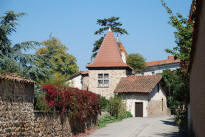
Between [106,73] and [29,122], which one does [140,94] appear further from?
[29,122]

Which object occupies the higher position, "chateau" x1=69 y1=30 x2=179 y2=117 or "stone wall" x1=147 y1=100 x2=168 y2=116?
"chateau" x1=69 y1=30 x2=179 y2=117

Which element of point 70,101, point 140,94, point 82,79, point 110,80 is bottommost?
point 70,101

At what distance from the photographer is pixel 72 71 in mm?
57156

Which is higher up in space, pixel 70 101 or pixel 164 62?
pixel 164 62

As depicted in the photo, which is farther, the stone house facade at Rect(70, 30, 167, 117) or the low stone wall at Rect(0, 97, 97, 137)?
the stone house facade at Rect(70, 30, 167, 117)

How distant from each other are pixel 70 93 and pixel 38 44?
3.22 meters

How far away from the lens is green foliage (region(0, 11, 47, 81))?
14945mm

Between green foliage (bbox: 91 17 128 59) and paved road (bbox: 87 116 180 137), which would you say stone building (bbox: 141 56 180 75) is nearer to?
green foliage (bbox: 91 17 128 59)

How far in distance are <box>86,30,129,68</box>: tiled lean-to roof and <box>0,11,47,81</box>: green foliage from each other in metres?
22.4

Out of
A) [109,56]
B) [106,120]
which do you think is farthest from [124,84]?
[106,120]

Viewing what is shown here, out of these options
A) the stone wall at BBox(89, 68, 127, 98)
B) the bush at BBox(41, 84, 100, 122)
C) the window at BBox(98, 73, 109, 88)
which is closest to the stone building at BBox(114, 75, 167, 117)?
the stone wall at BBox(89, 68, 127, 98)

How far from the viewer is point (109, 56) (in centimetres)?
3991

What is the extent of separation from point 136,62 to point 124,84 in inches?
740

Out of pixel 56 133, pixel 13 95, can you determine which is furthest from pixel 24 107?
pixel 56 133
